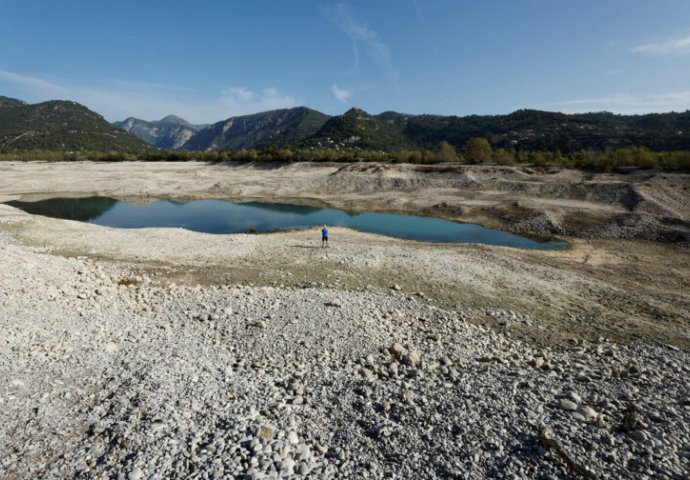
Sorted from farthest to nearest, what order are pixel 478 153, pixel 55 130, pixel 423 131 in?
pixel 423 131 → pixel 55 130 → pixel 478 153

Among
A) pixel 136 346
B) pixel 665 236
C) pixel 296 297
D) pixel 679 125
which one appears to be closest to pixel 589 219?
pixel 665 236

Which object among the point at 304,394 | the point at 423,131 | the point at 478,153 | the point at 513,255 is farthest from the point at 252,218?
the point at 423,131

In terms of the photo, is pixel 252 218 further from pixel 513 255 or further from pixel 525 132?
pixel 525 132

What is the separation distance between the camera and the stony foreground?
301 inches

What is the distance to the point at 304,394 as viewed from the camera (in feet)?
33.1

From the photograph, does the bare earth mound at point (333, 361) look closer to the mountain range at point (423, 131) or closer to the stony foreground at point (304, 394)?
the stony foreground at point (304, 394)

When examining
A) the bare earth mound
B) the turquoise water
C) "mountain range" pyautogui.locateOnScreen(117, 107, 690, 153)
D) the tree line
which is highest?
"mountain range" pyautogui.locateOnScreen(117, 107, 690, 153)

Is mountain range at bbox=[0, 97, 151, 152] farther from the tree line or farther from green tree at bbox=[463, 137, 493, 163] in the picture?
green tree at bbox=[463, 137, 493, 163]

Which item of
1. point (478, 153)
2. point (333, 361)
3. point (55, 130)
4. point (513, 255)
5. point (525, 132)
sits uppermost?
point (55, 130)

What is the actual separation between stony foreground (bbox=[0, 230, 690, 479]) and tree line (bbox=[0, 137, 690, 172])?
2286 inches

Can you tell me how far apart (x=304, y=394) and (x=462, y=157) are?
81.9 m

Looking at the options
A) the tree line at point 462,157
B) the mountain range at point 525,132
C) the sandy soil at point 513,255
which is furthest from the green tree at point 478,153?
the mountain range at point 525,132

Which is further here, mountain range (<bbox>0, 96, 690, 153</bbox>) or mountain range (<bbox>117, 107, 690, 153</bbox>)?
mountain range (<bbox>0, 96, 690, 153</bbox>)

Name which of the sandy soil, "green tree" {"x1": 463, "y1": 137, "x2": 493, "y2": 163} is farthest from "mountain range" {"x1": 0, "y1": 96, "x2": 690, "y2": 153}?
the sandy soil
